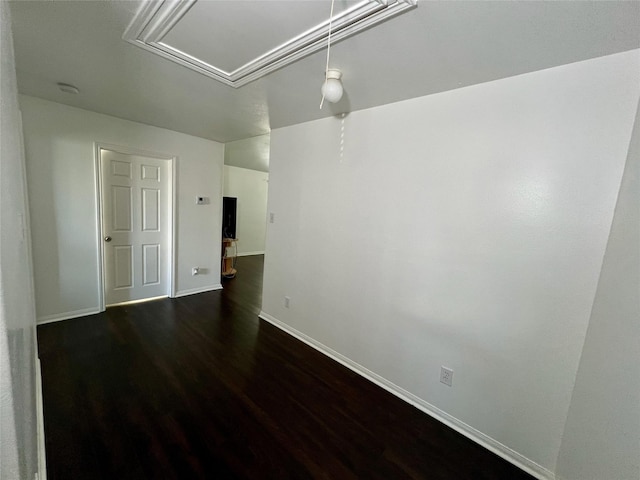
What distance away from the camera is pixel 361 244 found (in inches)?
93.7

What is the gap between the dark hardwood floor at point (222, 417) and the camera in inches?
59.4

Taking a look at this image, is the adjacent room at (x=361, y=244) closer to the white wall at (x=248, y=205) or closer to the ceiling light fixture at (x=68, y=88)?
the ceiling light fixture at (x=68, y=88)

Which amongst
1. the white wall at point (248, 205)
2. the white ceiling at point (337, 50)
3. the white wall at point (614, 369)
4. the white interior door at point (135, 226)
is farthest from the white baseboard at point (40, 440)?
the white wall at point (248, 205)

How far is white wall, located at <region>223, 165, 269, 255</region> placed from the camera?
6945mm

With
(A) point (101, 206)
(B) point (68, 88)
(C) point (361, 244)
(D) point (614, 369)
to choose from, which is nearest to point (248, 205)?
(A) point (101, 206)

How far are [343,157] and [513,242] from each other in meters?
1.52

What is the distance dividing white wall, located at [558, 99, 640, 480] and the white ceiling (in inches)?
21.0

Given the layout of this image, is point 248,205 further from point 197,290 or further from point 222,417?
point 222,417

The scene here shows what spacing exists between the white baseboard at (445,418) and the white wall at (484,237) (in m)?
0.01

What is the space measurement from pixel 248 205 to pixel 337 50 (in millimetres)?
6263

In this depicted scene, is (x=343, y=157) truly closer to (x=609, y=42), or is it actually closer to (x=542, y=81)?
(x=542, y=81)

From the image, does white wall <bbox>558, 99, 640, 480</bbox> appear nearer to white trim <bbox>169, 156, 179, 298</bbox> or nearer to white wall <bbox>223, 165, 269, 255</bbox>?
white trim <bbox>169, 156, 179, 298</bbox>

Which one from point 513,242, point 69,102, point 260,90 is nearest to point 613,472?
point 513,242

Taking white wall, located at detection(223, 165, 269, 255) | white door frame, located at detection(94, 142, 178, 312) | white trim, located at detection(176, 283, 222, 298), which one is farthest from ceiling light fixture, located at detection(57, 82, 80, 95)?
white wall, located at detection(223, 165, 269, 255)
